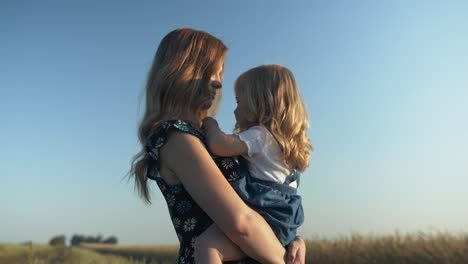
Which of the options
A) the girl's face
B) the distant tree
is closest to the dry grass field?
the distant tree

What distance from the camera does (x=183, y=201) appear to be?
2.27 m

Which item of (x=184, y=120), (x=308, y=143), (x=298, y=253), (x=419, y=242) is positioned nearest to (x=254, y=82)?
A: (x=308, y=143)

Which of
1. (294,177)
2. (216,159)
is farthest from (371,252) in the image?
(216,159)

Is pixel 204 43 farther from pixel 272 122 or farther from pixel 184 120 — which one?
pixel 272 122

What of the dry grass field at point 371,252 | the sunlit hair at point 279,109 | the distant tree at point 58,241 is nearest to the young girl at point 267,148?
the sunlit hair at point 279,109

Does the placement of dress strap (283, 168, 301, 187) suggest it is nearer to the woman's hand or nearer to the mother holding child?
the mother holding child

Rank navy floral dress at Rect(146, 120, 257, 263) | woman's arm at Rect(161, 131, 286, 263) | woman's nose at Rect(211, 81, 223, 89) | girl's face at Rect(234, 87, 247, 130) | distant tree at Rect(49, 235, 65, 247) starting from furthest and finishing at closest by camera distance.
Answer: distant tree at Rect(49, 235, 65, 247), girl's face at Rect(234, 87, 247, 130), woman's nose at Rect(211, 81, 223, 89), navy floral dress at Rect(146, 120, 257, 263), woman's arm at Rect(161, 131, 286, 263)

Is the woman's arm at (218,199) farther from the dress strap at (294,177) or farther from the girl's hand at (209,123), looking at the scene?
the dress strap at (294,177)

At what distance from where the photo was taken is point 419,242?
23.8 feet

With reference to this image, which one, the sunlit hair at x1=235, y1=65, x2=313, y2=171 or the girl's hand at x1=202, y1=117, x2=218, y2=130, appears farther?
the sunlit hair at x1=235, y1=65, x2=313, y2=171

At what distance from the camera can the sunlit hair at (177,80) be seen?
2395mm

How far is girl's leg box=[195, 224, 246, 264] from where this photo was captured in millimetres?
2104

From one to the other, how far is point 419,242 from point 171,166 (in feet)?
20.0

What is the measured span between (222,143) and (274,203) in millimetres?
400
